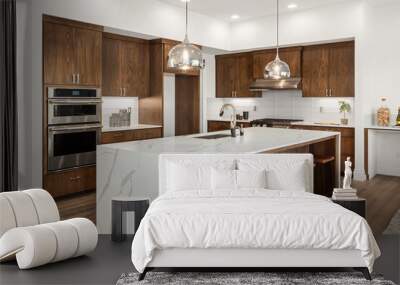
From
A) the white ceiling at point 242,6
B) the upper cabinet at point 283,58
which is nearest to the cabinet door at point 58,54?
the white ceiling at point 242,6

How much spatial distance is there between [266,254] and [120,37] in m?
5.32

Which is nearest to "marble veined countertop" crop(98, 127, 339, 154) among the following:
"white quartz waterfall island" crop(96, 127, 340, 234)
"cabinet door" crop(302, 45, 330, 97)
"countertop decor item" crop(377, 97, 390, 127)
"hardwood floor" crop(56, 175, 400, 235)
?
"white quartz waterfall island" crop(96, 127, 340, 234)

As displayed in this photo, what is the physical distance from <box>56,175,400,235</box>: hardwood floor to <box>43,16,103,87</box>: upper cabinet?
5.25 feet

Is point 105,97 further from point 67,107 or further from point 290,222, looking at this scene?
point 290,222

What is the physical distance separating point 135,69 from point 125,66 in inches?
9.1

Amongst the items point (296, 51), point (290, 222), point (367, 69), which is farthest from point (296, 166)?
point (296, 51)

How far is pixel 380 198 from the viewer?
5.83 meters

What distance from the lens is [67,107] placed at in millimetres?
5805

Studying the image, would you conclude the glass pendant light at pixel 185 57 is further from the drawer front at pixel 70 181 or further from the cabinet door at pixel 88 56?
the drawer front at pixel 70 181

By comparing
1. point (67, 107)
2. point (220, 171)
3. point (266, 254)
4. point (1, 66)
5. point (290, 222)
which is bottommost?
point (266, 254)

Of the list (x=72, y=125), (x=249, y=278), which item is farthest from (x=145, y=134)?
(x=249, y=278)

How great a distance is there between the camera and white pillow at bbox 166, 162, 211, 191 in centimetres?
355

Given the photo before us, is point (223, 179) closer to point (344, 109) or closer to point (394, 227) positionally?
point (394, 227)

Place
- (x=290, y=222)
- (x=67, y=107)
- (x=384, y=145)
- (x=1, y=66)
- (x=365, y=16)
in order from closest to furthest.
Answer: (x=290, y=222) → (x=1, y=66) → (x=67, y=107) → (x=365, y=16) → (x=384, y=145)
